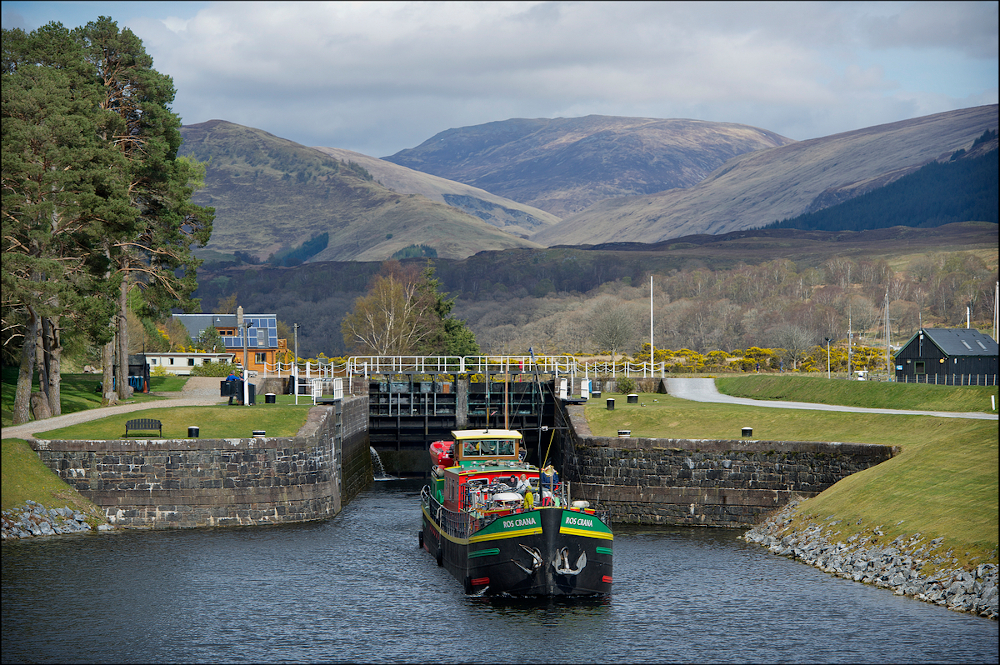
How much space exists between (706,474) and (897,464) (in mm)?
8178

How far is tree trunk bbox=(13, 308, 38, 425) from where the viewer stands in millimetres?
44594

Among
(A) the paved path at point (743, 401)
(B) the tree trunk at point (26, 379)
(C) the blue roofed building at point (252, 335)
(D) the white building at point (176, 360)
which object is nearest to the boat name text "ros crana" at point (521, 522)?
(A) the paved path at point (743, 401)

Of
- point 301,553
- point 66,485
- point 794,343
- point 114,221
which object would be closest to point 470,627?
point 301,553

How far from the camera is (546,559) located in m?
26.8

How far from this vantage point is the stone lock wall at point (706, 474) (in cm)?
3812

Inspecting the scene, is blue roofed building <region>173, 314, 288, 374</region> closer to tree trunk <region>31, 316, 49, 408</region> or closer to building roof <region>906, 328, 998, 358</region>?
tree trunk <region>31, 316, 49, 408</region>

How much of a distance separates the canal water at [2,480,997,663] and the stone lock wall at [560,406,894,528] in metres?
4.67

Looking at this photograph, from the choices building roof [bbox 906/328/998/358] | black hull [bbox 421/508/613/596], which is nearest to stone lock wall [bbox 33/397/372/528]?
black hull [bbox 421/508/613/596]

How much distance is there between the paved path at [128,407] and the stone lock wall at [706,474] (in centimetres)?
2348

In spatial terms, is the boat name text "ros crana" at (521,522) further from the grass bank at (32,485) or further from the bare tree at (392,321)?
the bare tree at (392,321)

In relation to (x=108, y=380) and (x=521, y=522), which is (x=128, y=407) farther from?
(x=521, y=522)

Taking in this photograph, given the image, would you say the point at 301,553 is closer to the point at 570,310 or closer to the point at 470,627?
the point at 470,627

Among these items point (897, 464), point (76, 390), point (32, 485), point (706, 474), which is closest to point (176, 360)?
point (76, 390)

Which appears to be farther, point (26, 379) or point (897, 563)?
point (26, 379)
